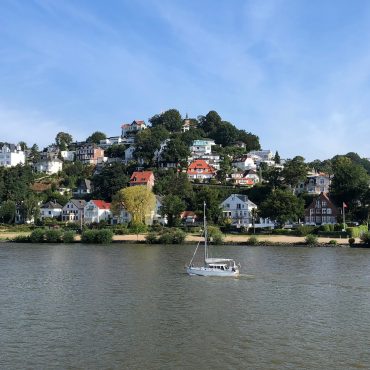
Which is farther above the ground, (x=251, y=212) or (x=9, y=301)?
(x=251, y=212)

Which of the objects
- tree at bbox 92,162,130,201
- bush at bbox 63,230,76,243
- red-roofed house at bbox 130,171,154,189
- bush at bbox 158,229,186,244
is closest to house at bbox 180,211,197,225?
red-roofed house at bbox 130,171,154,189

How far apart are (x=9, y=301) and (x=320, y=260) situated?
35.5 meters

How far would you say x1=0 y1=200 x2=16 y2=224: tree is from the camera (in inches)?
4415

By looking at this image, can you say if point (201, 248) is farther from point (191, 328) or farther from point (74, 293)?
point (191, 328)

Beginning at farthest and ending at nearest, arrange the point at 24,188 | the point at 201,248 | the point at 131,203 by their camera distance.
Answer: the point at 24,188 < the point at 131,203 < the point at 201,248

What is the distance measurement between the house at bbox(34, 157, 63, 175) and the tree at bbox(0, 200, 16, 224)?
1696 inches

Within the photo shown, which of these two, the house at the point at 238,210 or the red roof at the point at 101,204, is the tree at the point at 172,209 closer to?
the house at the point at 238,210

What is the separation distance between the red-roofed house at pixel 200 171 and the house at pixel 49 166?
151ft

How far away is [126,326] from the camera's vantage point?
28250mm

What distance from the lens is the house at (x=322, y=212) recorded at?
98613 millimetres

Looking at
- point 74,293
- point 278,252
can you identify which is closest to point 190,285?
point 74,293

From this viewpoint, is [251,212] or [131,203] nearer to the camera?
[131,203]

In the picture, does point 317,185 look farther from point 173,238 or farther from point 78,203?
point 78,203

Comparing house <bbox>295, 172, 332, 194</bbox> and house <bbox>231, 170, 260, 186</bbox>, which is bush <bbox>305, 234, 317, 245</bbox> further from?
house <bbox>231, 170, 260, 186</bbox>
